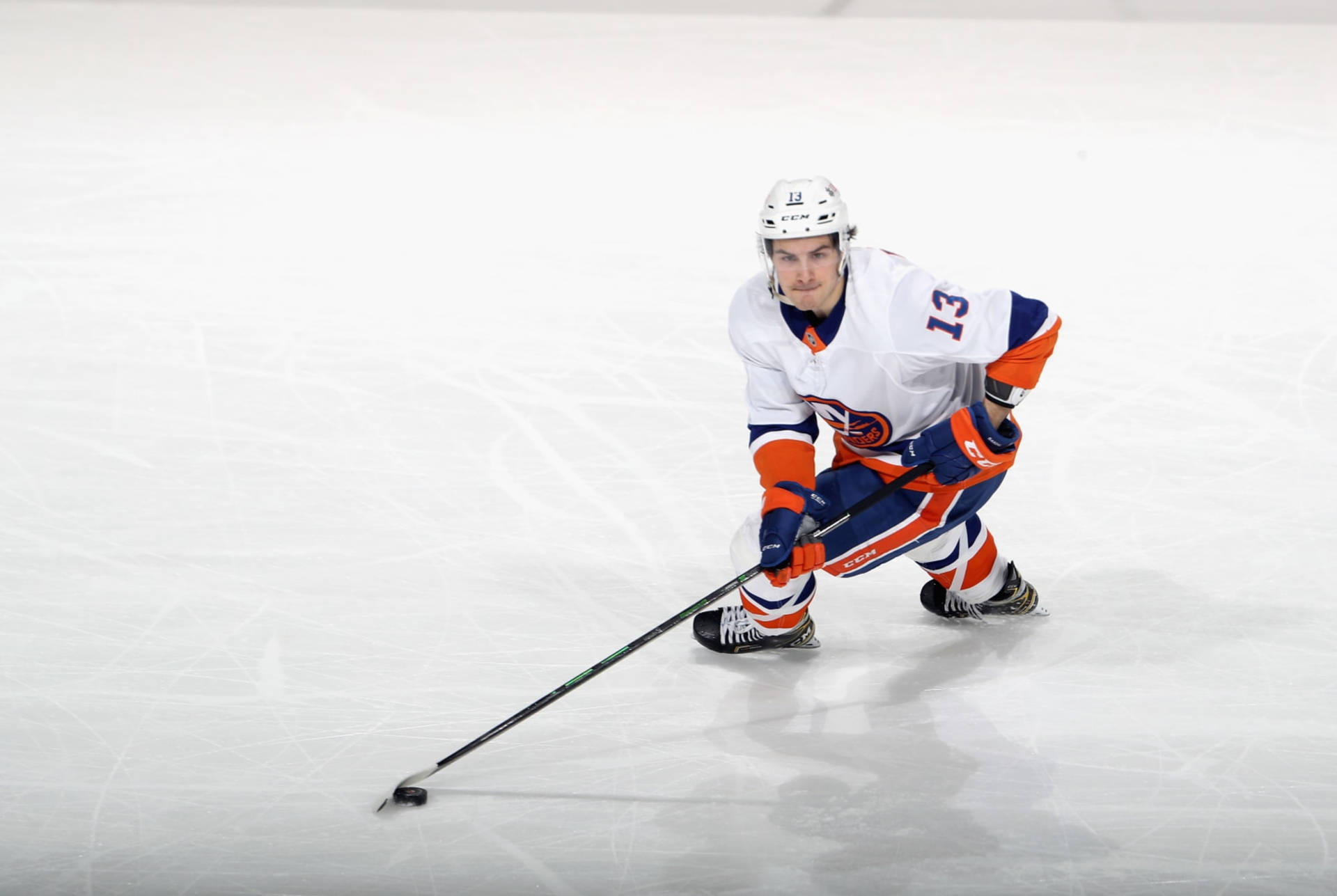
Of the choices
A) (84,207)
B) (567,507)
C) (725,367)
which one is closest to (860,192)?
(725,367)

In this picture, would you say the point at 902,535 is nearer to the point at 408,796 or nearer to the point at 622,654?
the point at 622,654

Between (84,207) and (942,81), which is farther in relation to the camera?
(942,81)

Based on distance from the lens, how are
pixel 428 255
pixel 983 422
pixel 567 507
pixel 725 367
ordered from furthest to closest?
pixel 428 255 < pixel 725 367 < pixel 567 507 < pixel 983 422

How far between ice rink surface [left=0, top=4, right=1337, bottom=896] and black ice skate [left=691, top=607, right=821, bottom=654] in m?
0.05

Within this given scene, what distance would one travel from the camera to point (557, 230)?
482 cm

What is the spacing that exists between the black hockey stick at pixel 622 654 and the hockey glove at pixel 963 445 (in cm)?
5

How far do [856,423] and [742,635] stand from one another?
463 mm

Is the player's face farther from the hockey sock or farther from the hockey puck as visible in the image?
the hockey puck

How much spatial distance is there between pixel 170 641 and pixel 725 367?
1.76m

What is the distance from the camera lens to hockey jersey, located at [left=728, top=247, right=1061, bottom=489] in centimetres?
231

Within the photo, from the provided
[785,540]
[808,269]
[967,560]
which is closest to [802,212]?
[808,269]

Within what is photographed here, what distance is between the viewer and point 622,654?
2307 millimetres

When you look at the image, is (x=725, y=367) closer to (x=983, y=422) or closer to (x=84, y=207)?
(x=983, y=422)

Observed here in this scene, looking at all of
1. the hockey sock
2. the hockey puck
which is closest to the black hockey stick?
the hockey puck
